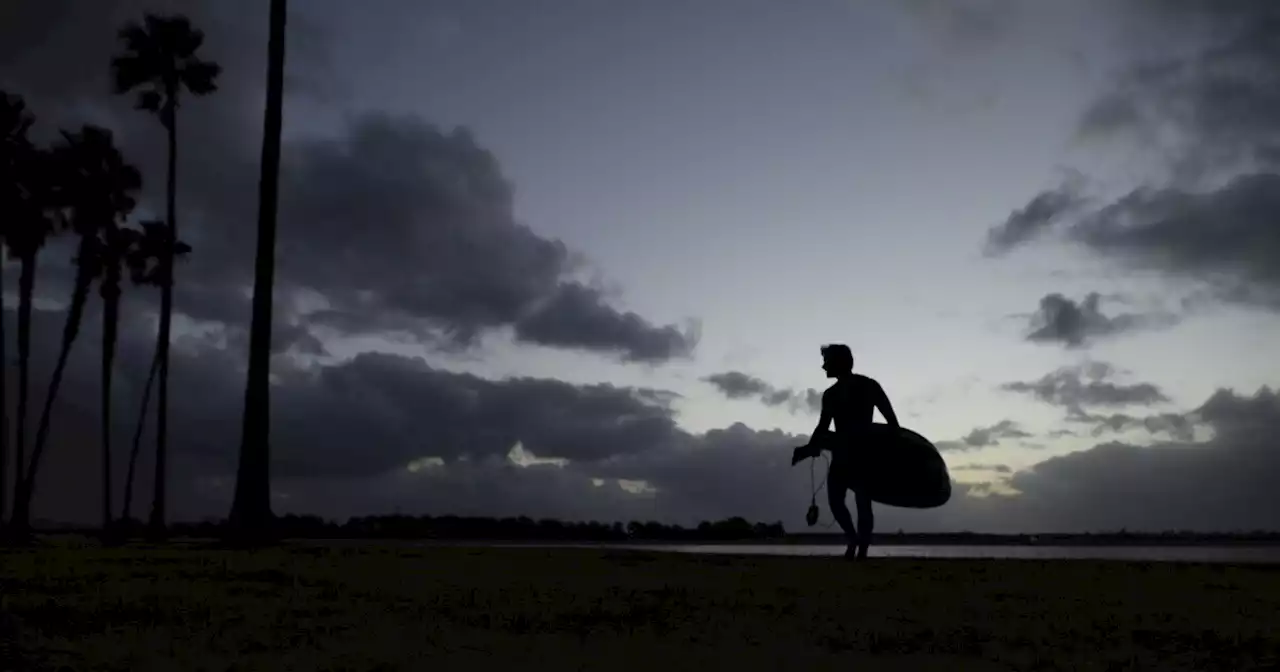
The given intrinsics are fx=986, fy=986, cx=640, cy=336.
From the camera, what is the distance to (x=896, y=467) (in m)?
13.5

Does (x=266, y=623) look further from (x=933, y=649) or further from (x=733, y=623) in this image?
(x=933, y=649)

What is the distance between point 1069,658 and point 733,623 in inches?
91.9

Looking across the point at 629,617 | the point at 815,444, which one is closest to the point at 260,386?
the point at 815,444

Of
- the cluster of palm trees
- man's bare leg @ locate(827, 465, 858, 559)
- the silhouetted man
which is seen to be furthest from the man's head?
the cluster of palm trees

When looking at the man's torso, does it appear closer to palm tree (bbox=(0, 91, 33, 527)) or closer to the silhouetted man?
the silhouetted man

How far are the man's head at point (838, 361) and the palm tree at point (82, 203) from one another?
30216 mm

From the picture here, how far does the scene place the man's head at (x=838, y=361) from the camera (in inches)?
535

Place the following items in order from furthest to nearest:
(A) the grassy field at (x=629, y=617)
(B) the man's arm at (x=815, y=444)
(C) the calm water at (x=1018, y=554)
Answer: (C) the calm water at (x=1018, y=554)
(B) the man's arm at (x=815, y=444)
(A) the grassy field at (x=629, y=617)

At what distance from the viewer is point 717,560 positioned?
→ 13.2m

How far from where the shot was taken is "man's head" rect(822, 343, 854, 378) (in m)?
13.6

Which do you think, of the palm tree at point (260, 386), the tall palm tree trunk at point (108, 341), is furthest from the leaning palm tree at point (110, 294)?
the palm tree at point (260, 386)

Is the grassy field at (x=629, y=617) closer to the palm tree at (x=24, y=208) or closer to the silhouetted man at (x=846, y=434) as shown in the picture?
the silhouetted man at (x=846, y=434)

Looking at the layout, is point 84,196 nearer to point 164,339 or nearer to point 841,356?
point 164,339

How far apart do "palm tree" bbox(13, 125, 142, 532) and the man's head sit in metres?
30.2
